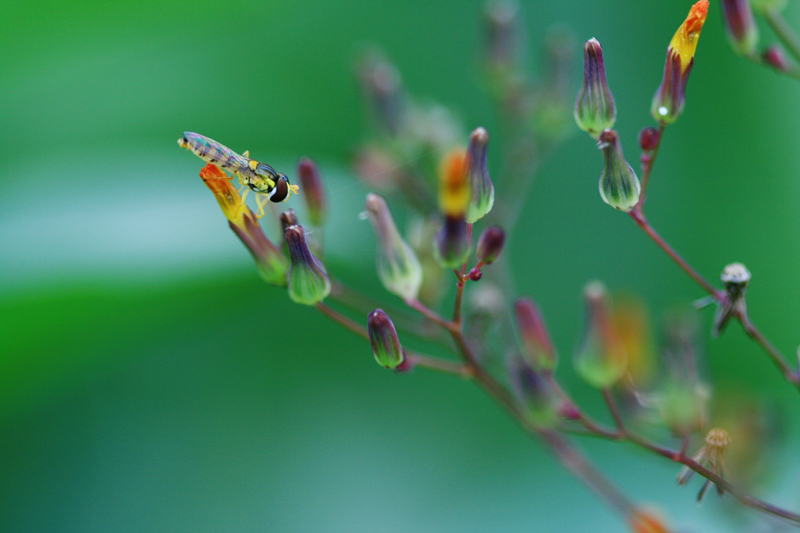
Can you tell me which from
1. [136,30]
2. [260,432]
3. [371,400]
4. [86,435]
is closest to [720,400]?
[371,400]

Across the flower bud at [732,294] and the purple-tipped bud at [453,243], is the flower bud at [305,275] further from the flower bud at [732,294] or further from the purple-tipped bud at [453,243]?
the flower bud at [732,294]

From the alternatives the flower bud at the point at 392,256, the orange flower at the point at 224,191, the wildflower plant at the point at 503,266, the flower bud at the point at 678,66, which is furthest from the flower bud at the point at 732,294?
the orange flower at the point at 224,191

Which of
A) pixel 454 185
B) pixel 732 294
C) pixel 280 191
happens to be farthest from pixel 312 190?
pixel 732 294

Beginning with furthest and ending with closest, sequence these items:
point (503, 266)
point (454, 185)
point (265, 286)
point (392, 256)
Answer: point (265, 286) < point (503, 266) < point (392, 256) < point (454, 185)

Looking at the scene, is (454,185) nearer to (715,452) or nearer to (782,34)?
(715,452)

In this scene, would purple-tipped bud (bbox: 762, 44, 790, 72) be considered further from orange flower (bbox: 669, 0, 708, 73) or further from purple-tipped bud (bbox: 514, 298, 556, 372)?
purple-tipped bud (bbox: 514, 298, 556, 372)

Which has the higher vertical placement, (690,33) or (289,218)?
(690,33)
